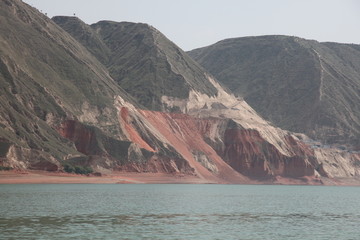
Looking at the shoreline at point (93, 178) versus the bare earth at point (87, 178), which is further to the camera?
the shoreline at point (93, 178)

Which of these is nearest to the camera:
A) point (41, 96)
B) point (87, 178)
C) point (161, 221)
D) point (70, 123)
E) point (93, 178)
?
point (161, 221)

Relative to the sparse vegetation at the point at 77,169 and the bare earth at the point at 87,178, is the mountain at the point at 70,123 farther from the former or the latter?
the bare earth at the point at 87,178

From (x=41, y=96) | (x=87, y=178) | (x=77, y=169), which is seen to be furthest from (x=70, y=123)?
(x=87, y=178)

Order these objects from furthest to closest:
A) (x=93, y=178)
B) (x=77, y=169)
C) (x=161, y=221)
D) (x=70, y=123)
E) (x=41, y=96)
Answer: (x=70, y=123), (x=41, y=96), (x=93, y=178), (x=77, y=169), (x=161, y=221)

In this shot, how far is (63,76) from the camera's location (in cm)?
18650

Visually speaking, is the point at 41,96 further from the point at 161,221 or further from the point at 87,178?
the point at 161,221

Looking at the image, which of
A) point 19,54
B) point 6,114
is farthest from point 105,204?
point 19,54

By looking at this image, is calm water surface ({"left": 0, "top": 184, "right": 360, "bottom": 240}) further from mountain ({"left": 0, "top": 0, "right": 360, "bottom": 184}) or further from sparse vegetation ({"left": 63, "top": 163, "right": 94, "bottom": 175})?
mountain ({"left": 0, "top": 0, "right": 360, "bottom": 184})

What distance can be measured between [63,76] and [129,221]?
132 meters

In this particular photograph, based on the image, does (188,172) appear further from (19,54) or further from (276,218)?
(276,218)

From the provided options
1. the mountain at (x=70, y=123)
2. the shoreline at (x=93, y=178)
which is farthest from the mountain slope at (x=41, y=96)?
the shoreline at (x=93, y=178)

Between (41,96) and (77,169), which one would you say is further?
(41,96)

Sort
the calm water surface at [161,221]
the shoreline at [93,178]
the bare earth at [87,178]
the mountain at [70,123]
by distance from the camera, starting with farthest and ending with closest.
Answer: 1. the mountain at [70,123]
2. the shoreline at [93,178]
3. the bare earth at [87,178]
4. the calm water surface at [161,221]

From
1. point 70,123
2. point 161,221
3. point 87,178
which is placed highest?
point 70,123
